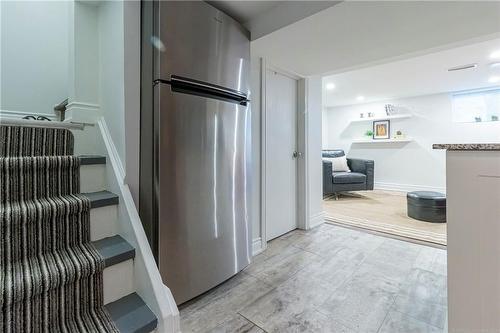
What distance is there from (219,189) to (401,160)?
5258mm

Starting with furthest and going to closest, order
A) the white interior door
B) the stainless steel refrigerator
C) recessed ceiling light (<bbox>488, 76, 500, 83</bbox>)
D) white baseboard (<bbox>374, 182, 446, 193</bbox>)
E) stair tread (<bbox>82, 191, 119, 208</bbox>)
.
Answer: white baseboard (<bbox>374, 182, 446, 193</bbox>), recessed ceiling light (<bbox>488, 76, 500, 83</bbox>), the white interior door, the stainless steel refrigerator, stair tread (<bbox>82, 191, 119, 208</bbox>)

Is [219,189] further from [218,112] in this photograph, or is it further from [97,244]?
[97,244]

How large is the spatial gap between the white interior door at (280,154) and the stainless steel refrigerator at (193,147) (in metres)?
0.75

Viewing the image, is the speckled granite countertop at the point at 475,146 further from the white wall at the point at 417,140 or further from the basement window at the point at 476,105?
the basement window at the point at 476,105

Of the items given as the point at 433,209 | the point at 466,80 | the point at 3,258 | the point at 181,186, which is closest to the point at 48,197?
the point at 3,258

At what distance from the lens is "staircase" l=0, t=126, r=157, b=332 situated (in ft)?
2.80

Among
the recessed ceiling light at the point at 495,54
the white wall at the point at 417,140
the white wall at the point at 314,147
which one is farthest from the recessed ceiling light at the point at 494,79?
the white wall at the point at 314,147

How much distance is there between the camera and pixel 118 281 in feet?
3.53

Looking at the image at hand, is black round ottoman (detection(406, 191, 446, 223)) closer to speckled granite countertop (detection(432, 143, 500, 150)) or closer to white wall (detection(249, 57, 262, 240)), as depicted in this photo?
white wall (detection(249, 57, 262, 240))

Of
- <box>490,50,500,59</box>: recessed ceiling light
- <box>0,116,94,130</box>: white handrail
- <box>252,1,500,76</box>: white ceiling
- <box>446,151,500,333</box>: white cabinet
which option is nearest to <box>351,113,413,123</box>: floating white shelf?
<box>490,50,500,59</box>: recessed ceiling light

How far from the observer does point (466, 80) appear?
12.9 feet

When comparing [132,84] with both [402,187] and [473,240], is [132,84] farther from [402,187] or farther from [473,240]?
[402,187]

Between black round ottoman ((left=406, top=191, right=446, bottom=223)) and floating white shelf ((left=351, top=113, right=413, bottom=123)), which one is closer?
black round ottoman ((left=406, top=191, right=446, bottom=223))

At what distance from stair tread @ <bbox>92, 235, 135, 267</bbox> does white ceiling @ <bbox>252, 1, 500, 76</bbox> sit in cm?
174
